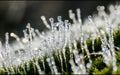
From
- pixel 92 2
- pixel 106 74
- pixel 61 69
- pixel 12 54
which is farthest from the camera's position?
pixel 92 2

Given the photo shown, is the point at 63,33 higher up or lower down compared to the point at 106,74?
higher up

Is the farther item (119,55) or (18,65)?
(18,65)

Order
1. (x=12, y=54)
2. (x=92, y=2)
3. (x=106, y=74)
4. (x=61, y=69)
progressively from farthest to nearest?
1. (x=92, y=2)
2. (x=12, y=54)
3. (x=61, y=69)
4. (x=106, y=74)

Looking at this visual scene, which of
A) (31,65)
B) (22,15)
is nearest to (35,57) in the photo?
(31,65)

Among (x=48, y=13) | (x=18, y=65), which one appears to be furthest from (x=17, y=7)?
(x=18, y=65)

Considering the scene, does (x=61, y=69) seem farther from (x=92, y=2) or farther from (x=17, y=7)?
(x=17, y=7)

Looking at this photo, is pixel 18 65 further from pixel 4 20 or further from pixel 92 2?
pixel 4 20
